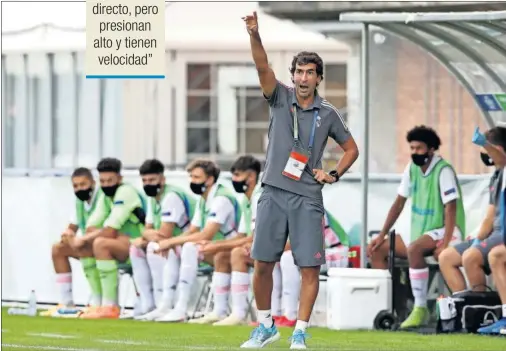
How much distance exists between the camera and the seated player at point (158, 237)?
58.3 ft

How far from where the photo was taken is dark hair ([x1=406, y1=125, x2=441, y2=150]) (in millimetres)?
16141

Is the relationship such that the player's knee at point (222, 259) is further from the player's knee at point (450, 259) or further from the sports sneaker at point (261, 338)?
the sports sneaker at point (261, 338)

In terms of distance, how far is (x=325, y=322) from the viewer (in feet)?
55.0

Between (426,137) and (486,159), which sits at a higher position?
(426,137)

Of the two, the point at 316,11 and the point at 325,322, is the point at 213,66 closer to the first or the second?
→ the point at 316,11

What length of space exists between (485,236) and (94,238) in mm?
4229

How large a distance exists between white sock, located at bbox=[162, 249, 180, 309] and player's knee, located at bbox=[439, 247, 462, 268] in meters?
2.98

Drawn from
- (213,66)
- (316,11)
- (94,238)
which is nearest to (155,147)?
(213,66)

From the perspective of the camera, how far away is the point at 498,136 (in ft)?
49.8

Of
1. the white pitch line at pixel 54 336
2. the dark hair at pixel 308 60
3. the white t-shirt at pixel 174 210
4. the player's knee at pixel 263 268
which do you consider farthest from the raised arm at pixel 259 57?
the white t-shirt at pixel 174 210


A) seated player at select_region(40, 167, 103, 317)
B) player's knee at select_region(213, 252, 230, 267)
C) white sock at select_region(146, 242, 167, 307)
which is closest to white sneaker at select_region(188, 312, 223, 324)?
player's knee at select_region(213, 252, 230, 267)

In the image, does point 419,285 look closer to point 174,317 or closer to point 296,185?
point 174,317

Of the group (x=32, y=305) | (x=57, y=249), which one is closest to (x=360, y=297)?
(x=57, y=249)

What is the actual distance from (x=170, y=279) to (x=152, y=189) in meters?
0.83
